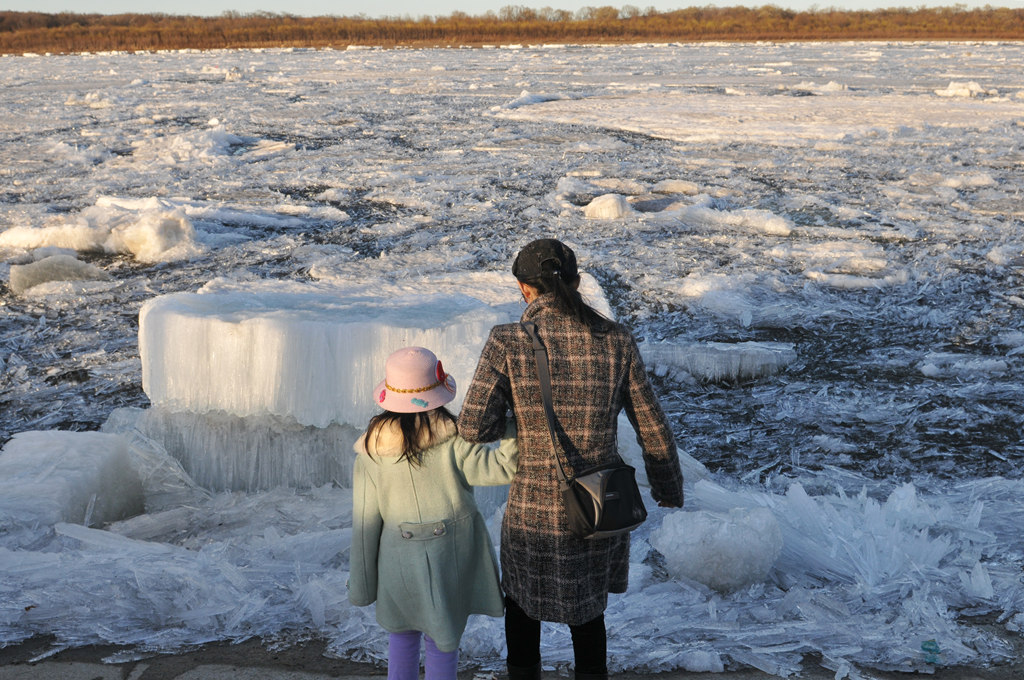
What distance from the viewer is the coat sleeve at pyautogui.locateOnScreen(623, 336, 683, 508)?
2.11m

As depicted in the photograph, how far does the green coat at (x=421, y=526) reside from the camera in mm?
2104

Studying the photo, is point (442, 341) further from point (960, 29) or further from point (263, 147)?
point (960, 29)

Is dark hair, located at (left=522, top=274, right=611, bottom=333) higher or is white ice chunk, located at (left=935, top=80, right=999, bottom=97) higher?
white ice chunk, located at (left=935, top=80, right=999, bottom=97)

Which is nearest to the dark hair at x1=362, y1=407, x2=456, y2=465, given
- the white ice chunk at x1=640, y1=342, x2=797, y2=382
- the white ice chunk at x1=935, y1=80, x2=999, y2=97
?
the white ice chunk at x1=640, y1=342, x2=797, y2=382

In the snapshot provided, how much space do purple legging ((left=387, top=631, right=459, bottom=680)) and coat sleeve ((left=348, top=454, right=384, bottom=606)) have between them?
0.46 ft

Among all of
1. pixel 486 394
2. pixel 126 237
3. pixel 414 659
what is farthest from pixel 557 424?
pixel 126 237

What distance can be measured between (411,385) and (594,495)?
0.49m

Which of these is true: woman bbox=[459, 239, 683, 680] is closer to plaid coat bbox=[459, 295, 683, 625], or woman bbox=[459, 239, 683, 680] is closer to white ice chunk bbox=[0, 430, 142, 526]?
plaid coat bbox=[459, 295, 683, 625]

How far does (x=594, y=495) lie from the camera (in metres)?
1.99

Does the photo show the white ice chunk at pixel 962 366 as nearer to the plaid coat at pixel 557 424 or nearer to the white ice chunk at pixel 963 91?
the plaid coat at pixel 557 424

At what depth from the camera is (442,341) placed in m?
3.88

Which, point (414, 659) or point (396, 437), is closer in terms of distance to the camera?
point (396, 437)

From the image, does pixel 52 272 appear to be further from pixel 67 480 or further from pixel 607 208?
pixel 607 208

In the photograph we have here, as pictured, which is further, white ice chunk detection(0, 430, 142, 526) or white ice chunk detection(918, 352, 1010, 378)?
white ice chunk detection(918, 352, 1010, 378)
